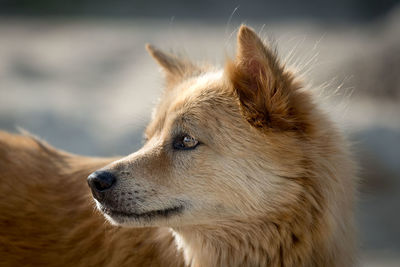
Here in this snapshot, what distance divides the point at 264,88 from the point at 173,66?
44.6 inches

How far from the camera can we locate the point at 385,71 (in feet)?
30.3

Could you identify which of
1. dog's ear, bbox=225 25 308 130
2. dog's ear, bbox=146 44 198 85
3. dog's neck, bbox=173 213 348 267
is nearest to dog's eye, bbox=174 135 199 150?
dog's ear, bbox=225 25 308 130

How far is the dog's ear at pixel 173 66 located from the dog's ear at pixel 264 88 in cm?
84

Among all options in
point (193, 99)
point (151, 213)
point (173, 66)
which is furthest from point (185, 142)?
point (173, 66)

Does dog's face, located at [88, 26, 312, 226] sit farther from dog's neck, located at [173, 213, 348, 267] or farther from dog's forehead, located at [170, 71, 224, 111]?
dog's forehead, located at [170, 71, 224, 111]

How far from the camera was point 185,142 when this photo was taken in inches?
128

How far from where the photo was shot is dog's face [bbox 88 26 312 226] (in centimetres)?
313

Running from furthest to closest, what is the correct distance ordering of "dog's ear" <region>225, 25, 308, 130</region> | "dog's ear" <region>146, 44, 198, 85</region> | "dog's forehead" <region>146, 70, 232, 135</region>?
"dog's ear" <region>146, 44, 198, 85</region> → "dog's forehead" <region>146, 70, 232, 135</region> → "dog's ear" <region>225, 25, 308, 130</region>

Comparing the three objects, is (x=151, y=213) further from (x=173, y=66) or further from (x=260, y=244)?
(x=173, y=66)

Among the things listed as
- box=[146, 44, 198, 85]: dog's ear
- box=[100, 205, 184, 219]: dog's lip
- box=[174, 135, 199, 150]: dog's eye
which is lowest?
box=[100, 205, 184, 219]: dog's lip

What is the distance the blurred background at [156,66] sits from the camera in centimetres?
714

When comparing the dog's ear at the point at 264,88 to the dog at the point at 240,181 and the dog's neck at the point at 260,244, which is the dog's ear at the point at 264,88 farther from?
the dog's neck at the point at 260,244

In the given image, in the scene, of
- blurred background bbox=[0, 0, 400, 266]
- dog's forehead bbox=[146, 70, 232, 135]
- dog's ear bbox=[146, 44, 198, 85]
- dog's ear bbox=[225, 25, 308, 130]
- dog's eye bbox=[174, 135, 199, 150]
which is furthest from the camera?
blurred background bbox=[0, 0, 400, 266]

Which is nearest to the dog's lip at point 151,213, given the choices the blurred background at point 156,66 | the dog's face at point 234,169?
the dog's face at point 234,169
